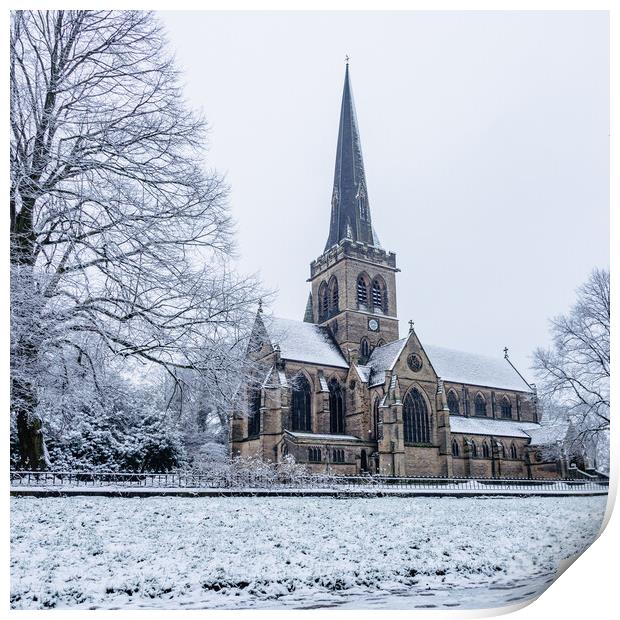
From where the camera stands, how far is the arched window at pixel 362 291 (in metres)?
6.25

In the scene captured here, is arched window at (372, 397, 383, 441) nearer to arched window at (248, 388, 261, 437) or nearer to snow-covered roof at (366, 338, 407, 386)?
snow-covered roof at (366, 338, 407, 386)

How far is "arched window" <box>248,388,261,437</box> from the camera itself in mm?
5250

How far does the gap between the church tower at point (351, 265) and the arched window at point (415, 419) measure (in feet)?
21.9

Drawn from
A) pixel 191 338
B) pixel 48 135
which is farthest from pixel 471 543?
pixel 48 135

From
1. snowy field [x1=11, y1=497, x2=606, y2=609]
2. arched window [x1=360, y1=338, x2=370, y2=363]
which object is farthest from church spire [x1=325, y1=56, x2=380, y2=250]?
arched window [x1=360, y1=338, x2=370, y2=363]

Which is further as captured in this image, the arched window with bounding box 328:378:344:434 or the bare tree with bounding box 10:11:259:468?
the arched window with bounding box 328:378:344:434

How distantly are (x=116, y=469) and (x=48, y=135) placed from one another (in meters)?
2.59

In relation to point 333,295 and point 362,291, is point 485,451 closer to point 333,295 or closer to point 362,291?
point 362,291

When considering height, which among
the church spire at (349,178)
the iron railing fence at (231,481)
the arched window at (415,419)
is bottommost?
the arched window at (415,419)

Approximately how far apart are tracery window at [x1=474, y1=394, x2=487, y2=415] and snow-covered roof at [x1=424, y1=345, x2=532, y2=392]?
1.61 meters

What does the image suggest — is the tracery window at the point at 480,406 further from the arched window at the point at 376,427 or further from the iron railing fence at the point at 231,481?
the iron railing fence at the point at 231,481

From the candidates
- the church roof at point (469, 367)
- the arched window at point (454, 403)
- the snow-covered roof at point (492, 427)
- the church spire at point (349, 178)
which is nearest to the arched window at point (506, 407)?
the snow-covered roof at point (492, 427)

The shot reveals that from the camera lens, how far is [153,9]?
4.62 m

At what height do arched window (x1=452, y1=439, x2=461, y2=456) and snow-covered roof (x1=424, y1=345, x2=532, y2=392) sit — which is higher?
snow-covered roof (x1=424, y1=345, x2=532, y2=392)
